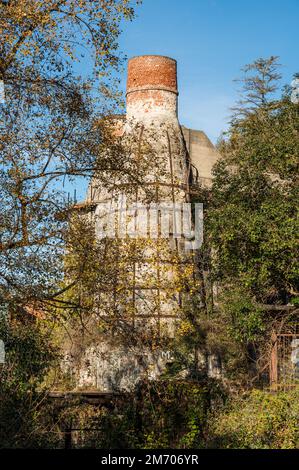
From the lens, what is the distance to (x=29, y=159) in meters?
11.6

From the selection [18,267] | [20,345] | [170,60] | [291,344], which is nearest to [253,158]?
[291,344]

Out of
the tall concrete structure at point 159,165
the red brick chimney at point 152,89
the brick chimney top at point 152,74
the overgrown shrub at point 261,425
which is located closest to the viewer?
the overgrown shrub at point 261,425

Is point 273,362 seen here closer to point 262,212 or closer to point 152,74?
point 262,212

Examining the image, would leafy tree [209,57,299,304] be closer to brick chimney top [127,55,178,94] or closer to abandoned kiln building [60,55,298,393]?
abandoned kiln building [60,55,298,393]

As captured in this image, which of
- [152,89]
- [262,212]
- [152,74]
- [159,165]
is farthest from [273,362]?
[152,74]

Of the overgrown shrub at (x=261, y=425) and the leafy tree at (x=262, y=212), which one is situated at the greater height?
the leafy tree at (x=262, y=212)

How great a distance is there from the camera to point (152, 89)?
25734 millimetres

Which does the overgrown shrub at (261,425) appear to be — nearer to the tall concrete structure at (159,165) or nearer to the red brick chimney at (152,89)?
the tall concrete structure at (159,165)

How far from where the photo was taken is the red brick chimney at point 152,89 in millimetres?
25594

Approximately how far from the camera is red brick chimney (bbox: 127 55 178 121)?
84.0 ft

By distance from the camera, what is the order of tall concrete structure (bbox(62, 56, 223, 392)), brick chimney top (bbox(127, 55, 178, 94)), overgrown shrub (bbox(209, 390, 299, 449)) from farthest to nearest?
brick chimney top (bbox(127, 55, 178, 94)), tall concrete structure (bbox(62, 56, 223, 392)), overgrown shrub (bbox(209, 390, 299, 449))

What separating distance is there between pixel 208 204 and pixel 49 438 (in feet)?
38.0

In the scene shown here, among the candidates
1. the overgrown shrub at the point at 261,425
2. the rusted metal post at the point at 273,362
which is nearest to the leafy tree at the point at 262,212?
the rusted metal post at the point at 273,362

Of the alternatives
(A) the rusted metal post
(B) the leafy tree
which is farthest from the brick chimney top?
(A) the rusted metal post
